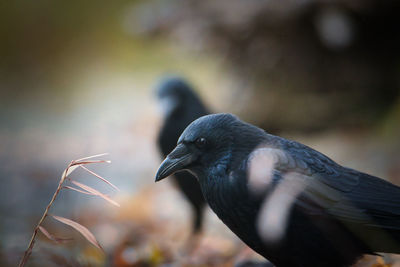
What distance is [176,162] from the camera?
2.15 metres

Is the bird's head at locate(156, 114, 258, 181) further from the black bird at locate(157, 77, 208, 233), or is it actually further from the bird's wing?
the black bird at locate(157, 77, 208, 233)

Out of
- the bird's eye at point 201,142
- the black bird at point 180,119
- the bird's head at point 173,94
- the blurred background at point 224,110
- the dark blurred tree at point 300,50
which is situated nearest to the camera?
the bird's eye at point 201,142

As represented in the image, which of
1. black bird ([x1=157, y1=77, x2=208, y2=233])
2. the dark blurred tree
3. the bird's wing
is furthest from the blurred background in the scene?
the bird's wing

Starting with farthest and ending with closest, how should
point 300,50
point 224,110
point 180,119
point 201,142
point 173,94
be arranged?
point 224,110, point 300,50, point 173,94, point 180,119, point 201,142

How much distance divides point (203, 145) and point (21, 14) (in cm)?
979

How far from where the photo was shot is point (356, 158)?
5203mm

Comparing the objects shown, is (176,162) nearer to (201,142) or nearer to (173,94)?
(201,142)

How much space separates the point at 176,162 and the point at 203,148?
0.45ft

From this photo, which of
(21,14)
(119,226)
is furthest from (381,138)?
(21,14)

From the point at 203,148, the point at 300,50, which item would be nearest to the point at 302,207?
the point at 203,148

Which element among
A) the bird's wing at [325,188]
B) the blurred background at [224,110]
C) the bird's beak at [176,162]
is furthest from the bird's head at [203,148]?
the blurred background at [224,110]

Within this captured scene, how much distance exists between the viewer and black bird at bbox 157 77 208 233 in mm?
3799

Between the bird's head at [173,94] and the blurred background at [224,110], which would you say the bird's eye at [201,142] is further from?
the bird's head at [173,94]

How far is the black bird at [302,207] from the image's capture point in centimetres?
197
